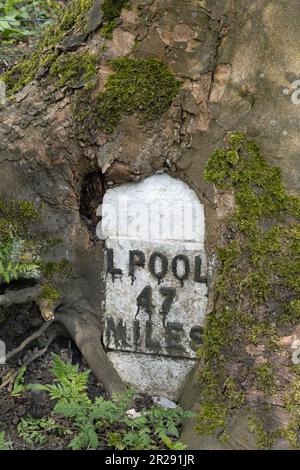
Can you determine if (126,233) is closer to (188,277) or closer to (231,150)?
(188,277)

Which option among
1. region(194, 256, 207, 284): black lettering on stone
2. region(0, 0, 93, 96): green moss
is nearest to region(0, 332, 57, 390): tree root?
region(194, 256, 207, 284): black lettering on stone

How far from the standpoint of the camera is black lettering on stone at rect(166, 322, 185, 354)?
4.00 m

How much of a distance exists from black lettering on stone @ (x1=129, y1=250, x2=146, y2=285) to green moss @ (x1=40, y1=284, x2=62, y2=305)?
1.69ft

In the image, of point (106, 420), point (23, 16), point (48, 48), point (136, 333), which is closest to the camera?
point (106, 420)

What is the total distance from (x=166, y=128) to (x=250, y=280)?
1032 mm

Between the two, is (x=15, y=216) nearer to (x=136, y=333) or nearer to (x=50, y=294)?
(x=50, y=294)

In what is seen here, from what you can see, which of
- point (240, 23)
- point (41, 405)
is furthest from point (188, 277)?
point (240, 23)

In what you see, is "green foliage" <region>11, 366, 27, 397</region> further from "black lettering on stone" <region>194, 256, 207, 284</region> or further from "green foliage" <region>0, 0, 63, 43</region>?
"green foliage" <region>0, 0, 63, 43</region>

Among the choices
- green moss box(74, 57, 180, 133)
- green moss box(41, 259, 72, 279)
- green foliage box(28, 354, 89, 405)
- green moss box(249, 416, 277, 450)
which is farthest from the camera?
green moss box(41, 259, 72, 279)

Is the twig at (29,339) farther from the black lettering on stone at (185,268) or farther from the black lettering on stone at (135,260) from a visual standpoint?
the black lettering on stone at (185,268)

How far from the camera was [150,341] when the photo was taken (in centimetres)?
408

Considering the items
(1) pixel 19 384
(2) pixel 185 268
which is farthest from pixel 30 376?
(2) pixel 185 268

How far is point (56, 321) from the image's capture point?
4.30m

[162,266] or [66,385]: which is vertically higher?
[162,266]
